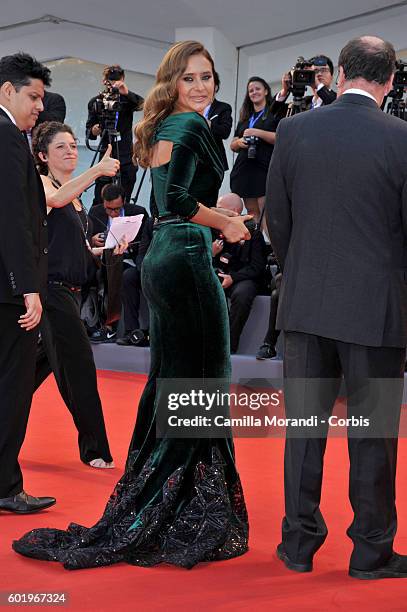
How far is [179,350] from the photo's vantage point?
2.80 m

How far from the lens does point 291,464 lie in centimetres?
256

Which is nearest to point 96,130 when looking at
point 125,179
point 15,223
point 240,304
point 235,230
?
point 125,179

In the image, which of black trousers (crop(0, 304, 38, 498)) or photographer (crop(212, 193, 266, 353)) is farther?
photographer (crop(212, 193, 266, 353))

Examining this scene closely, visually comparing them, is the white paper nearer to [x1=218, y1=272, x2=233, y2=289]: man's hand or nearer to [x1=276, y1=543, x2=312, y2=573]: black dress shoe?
[x1=218, y1=272, x2=233, y2=289]: man's hand

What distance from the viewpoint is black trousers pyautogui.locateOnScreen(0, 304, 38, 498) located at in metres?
3.07

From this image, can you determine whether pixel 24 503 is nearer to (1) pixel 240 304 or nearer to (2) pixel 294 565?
(2) pixel 294 565

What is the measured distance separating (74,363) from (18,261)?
0.92m

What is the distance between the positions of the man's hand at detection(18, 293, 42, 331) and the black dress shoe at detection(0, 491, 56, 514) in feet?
2.05

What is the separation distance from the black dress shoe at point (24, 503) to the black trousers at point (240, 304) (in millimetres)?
3323

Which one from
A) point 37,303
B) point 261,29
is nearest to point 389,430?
point 37,303

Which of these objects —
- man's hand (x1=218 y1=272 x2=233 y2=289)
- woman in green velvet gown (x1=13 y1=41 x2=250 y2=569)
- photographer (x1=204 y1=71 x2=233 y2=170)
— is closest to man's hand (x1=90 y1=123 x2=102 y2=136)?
photographer (x1=204 y1=71 x2=233 y2=170)

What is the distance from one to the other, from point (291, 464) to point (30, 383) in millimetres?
1073

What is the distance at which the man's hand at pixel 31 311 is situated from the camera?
301 centimetres

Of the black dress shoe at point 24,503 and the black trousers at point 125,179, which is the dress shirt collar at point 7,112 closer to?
the black dress shoe at point 24,503
